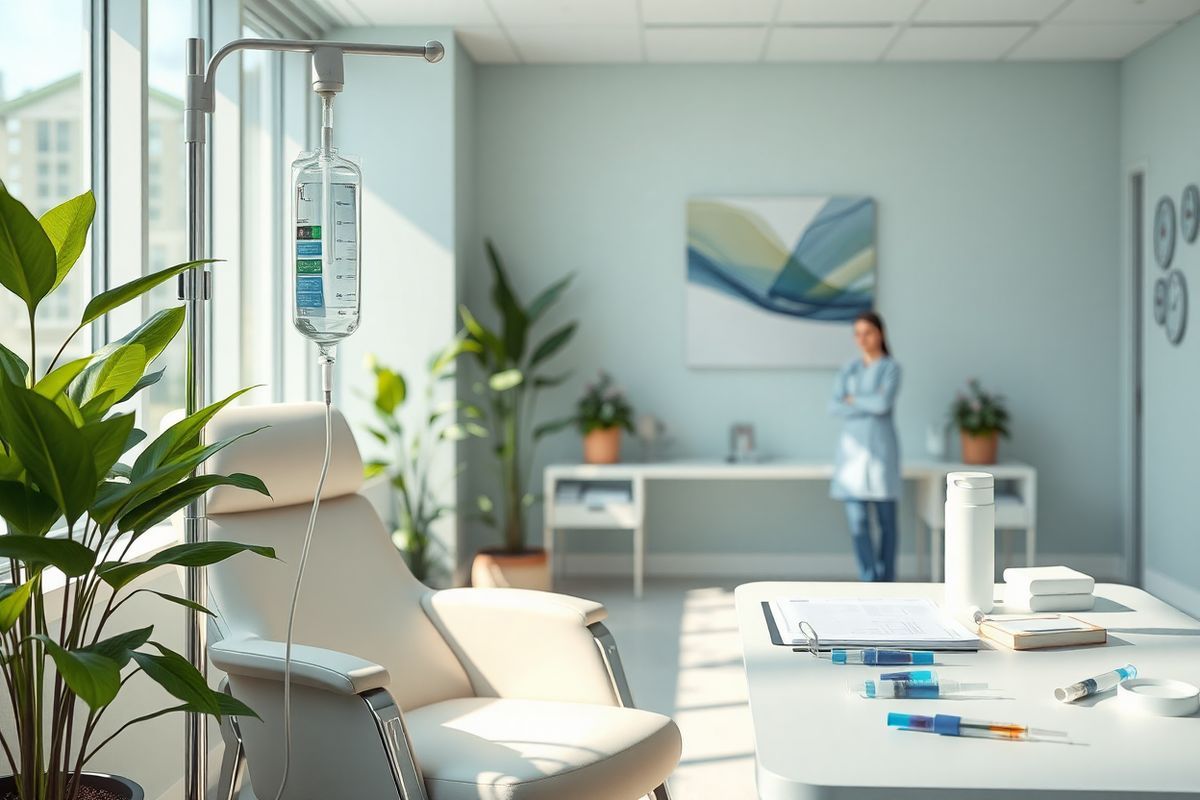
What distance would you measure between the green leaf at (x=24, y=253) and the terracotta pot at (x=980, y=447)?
14.5ft

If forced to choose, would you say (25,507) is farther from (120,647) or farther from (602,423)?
(602,423)

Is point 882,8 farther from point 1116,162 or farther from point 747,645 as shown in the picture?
point 747,645

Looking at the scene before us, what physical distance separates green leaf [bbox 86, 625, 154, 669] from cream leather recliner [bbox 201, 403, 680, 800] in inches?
14.0

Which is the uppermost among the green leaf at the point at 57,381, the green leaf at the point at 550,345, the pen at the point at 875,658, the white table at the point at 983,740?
the green leaf at the point at 550,345

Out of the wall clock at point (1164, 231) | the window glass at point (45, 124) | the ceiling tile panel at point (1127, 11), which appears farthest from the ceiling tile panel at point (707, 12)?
the window glass at point (45, 124)

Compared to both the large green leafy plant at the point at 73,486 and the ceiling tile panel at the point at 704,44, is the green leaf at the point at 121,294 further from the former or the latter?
the ceiling tile panel at the point at 704,44

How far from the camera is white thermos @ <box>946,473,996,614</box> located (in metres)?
1.64

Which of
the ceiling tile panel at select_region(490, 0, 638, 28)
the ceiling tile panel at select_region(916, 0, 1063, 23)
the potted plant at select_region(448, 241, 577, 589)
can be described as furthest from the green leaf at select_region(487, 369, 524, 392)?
the ceiling tile panel at select_region(916, 0, 1063, 23)

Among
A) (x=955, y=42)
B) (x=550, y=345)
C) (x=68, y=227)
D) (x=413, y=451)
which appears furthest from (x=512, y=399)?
(x=68, y=227)

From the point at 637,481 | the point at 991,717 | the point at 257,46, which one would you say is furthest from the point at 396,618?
the point at 637,481

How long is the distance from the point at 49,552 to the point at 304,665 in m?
0.55

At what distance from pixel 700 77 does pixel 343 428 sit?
3.59 m

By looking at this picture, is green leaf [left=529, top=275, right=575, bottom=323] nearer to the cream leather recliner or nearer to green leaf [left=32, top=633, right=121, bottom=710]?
the cream leather recliner

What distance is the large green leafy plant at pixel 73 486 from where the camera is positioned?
125 cm
